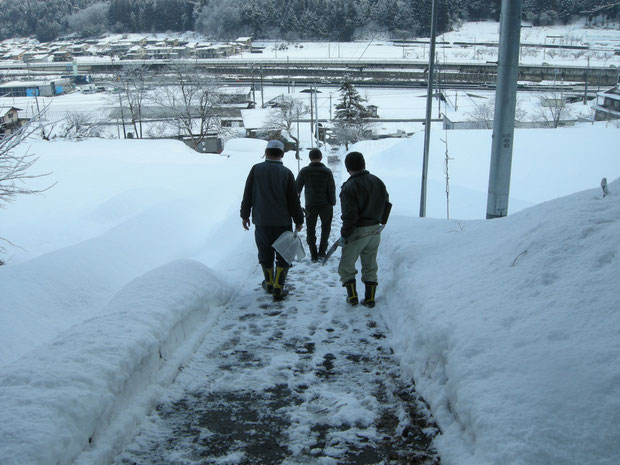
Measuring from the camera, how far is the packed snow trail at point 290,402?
270 cm

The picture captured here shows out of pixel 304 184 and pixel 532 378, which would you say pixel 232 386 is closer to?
pixel 532 378

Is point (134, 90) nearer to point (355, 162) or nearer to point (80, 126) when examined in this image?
point (80, 126)

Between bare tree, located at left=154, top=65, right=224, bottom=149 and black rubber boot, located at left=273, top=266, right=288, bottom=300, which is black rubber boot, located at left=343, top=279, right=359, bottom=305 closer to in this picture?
black rubber boot, located at left=273, top=266, right=288, bottom=300

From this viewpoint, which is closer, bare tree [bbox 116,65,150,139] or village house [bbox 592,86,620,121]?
village house [bbox 592,86,620,121]

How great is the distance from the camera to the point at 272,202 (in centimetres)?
527

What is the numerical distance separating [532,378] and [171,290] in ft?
10.3

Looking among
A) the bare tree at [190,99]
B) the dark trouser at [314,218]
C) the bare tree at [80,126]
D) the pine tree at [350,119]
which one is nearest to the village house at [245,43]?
the bare tree at [80,126]

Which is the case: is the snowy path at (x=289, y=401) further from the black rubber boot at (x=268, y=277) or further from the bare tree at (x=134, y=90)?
the bare tree at (x=134, y=90)

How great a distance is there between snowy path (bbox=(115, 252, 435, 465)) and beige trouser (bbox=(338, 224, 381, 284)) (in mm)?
398

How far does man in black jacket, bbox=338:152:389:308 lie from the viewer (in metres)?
4.79

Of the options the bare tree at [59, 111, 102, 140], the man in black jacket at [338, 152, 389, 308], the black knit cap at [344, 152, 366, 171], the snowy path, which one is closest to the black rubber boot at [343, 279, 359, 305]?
the man in black jacket at [338, 152, 389, 308]

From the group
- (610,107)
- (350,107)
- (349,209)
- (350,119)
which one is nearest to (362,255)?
(349,209)

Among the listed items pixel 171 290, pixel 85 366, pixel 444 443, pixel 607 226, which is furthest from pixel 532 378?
pixel 171 290

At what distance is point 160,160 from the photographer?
2309cm
